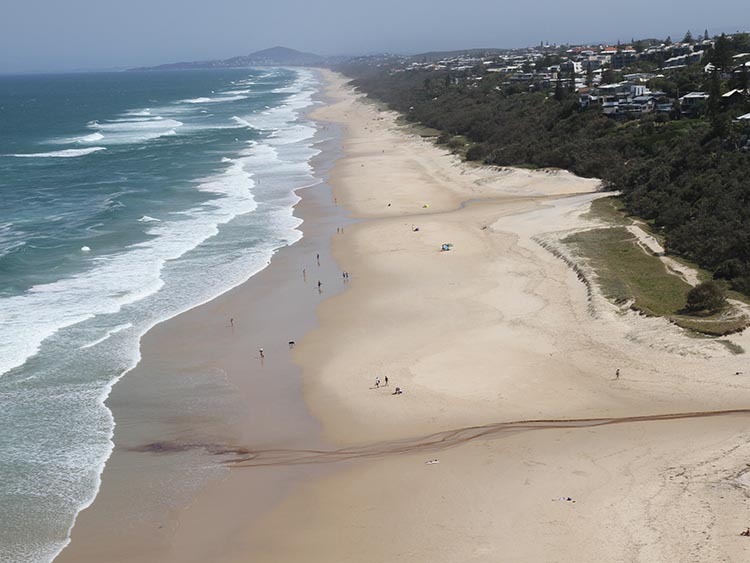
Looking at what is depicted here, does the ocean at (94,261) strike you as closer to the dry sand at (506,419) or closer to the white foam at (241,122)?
→ the dry sand at (506,419)

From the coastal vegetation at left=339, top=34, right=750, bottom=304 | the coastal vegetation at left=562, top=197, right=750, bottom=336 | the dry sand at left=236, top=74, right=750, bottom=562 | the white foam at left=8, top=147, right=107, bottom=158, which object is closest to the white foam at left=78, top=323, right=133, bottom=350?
the dry sand at left=236, top=74, right=750, bottom=562

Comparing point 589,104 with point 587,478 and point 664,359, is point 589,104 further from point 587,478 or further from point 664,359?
point 587,478

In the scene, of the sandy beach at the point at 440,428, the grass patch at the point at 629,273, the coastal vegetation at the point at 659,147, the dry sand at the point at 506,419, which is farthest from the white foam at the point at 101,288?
the coastal vegetation at the point at 659,147

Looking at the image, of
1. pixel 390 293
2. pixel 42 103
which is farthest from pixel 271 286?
pixel 42 103

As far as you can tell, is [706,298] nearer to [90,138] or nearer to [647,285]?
[647,285]

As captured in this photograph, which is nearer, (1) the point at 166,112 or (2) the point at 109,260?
(2) the point at 109,260

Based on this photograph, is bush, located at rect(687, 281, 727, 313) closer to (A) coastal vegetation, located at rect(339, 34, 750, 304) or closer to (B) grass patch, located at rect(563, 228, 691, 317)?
(B) grass patch, located at rect(563, 228, 691, 317)
